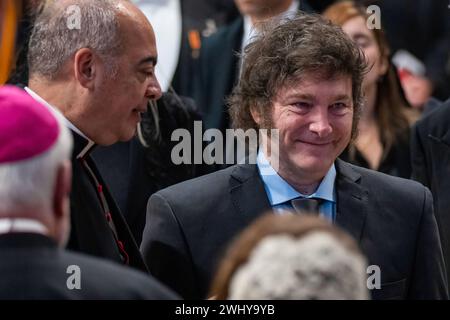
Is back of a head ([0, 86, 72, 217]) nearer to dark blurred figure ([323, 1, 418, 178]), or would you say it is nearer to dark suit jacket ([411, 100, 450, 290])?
dark suit jacket ([411, 100, 450, 290])

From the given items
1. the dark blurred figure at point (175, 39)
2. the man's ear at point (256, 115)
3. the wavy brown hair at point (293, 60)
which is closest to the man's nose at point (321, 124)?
the wavy brown hair at point (293, 60)

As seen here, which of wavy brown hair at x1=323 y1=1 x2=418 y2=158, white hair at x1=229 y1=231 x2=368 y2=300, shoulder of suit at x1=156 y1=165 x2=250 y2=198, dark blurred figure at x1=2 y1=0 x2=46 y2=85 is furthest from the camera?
wavy brown hair at x1=323 y1=1 x2=418 y2=158

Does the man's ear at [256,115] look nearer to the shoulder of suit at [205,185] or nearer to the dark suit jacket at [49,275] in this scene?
the shoulder of suit at [205,185]

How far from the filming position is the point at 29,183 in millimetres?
2516

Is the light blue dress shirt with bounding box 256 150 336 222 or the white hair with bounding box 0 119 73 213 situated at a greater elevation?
the white hair with bounding box 0 119 73 213

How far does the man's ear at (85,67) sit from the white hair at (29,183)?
1247 mm

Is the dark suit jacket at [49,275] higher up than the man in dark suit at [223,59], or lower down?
lower down

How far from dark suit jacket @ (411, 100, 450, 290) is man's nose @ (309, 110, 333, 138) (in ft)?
3.36

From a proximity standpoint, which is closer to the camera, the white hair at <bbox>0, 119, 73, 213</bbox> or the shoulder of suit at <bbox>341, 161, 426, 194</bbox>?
the white hair at <bbox>0, 119, 73, 213</bbox>

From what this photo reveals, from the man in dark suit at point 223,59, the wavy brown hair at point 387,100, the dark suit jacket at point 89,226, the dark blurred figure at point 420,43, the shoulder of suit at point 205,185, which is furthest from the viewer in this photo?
the dark blurred figure at point 420,43

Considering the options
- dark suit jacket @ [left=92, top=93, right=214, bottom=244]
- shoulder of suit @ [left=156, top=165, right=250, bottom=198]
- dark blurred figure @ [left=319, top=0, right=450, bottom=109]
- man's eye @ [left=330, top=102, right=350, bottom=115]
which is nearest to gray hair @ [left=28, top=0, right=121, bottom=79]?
shoulder of suit @ [left=156, top=165, right=250, bottom=198]

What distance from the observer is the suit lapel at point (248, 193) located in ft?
12.1

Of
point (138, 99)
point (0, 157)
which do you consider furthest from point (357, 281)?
point (138, 99)

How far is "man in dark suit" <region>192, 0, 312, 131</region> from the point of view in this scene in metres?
5.61
